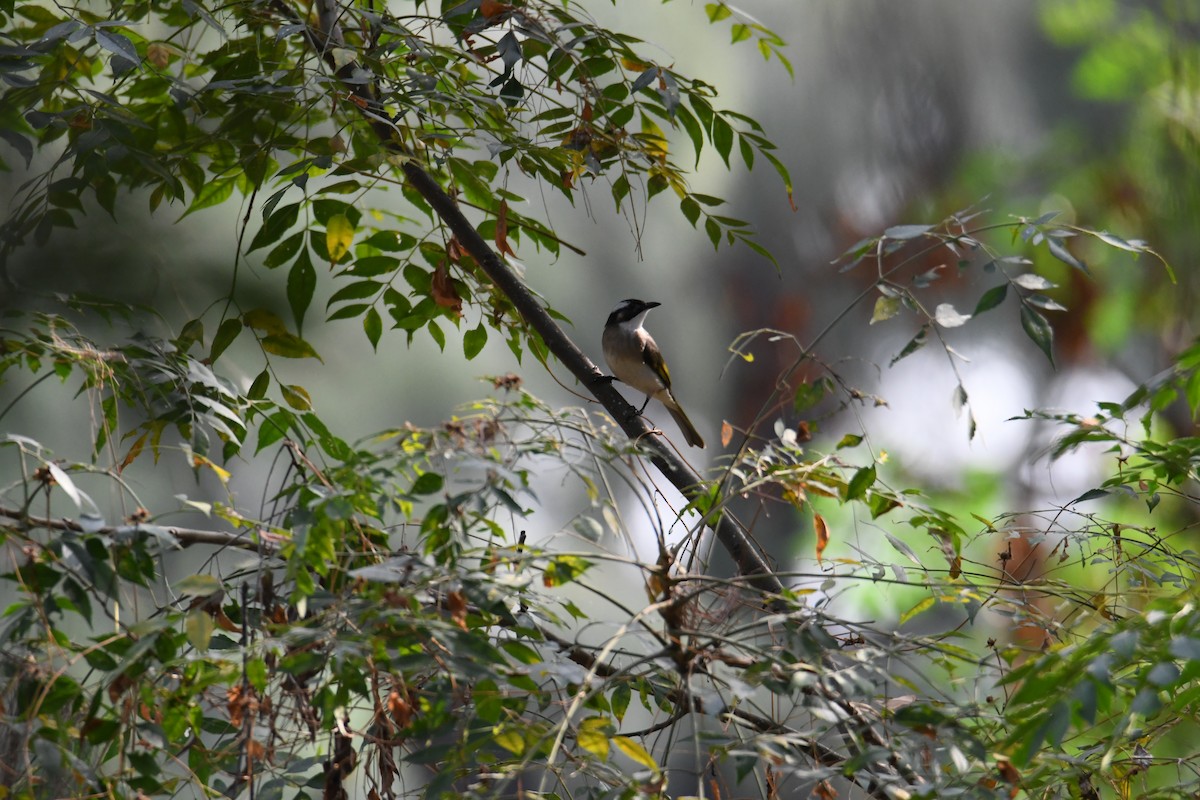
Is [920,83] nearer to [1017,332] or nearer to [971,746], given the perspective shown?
[1017,332]

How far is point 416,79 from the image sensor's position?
126cm

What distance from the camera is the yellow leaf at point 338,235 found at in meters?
1.41

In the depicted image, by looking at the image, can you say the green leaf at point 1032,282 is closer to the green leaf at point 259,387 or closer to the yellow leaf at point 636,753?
the yellow leaf at point 636,753

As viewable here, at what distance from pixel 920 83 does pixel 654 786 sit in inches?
272

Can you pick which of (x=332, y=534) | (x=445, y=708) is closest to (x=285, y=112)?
(x=332, y=534)

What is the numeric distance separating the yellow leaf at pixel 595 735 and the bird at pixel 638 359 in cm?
195

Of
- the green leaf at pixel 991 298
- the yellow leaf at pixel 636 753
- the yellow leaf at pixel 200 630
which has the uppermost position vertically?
the green leaf at pixel 991 298

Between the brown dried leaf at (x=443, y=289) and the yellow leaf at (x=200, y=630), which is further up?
the brown dried leaf at (x=443, y=289)

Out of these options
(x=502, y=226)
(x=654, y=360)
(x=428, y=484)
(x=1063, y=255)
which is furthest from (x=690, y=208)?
(x=654, y=360)

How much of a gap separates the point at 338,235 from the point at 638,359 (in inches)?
60.9

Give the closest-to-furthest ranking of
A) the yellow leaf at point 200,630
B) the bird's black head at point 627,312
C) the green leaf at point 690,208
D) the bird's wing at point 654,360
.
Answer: the yellow leaf at point 200,630 → the green leaf at point 690,208 → the bird's wing at point 654,360 → the bird's black head at point 627,312

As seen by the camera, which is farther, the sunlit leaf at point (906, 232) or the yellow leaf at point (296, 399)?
the yellow leaf at point (296, 399)

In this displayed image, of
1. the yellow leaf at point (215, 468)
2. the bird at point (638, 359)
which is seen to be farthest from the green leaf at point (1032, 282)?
the bird at point (638, 359)

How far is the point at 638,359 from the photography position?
2875 mm
